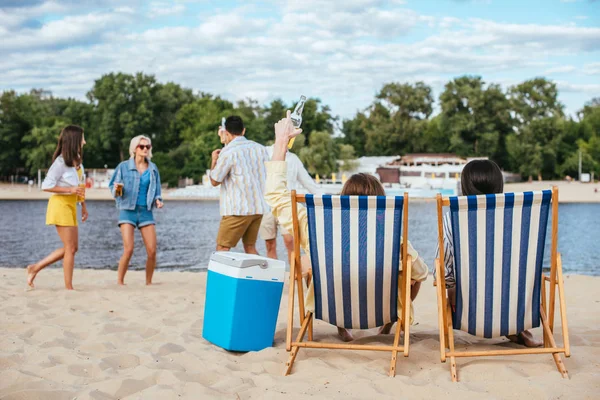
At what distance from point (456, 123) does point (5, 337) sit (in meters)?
64.4

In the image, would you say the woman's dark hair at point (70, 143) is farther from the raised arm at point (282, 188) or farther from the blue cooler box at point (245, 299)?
the raised arm at point (282, 188)

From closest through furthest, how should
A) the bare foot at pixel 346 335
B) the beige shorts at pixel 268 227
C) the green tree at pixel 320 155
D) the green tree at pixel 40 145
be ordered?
the bare foot at pixel 346 335
the beige shorts at pixel 268 227
the green tree at pixel 320 155
the green tree at pixel 40 145

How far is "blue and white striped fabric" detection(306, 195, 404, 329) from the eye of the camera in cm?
332

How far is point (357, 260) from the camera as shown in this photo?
340cm

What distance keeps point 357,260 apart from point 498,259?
672 millimetres

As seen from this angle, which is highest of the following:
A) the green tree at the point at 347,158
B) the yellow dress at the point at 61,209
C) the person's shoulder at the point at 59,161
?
the green tree at the point at 347,158

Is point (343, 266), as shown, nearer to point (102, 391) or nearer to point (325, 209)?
point (325, 209)

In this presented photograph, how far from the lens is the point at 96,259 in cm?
1395

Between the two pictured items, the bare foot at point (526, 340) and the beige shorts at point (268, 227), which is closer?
the bare foot at point (526, 340)

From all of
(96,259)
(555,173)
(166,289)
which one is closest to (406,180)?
(555,173)

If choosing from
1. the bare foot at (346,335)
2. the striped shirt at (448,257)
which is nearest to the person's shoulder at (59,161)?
the bare foot at (346,335)

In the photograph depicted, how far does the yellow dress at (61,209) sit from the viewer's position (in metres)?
5.99

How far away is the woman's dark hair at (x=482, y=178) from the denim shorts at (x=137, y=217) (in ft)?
11.9

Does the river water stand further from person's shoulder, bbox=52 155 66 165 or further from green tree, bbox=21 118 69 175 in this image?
green tree, bbox=21 118 69 175
